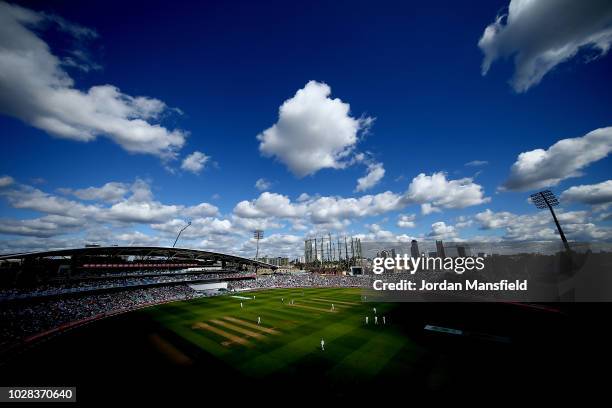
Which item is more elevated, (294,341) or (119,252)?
(119,252)

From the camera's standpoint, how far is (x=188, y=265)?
79.8 metres

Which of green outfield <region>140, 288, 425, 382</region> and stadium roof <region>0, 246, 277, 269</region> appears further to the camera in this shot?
stadium roof <region>0, 246, 277, 269</region>

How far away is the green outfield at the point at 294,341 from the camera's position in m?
18.2

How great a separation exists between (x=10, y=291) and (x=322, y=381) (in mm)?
49138

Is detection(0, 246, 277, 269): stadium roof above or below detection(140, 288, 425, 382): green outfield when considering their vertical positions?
above

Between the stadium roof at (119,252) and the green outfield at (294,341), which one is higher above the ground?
the stadium roof at (119,252)

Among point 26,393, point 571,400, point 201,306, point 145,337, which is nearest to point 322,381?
point 571,400

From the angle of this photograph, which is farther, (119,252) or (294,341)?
(119,252)

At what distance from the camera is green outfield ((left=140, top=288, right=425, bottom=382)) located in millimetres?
18203

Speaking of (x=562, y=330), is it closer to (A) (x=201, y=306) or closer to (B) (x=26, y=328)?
(A) (x=201, y=306)

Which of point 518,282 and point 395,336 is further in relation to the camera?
point 518,282

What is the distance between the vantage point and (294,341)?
24.0m

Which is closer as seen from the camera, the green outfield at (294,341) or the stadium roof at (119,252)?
the green outfield at (294,341)

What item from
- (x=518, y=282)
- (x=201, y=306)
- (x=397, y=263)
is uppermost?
(x=397, y=263)
